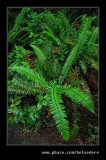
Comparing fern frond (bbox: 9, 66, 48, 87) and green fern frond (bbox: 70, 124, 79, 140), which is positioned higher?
fern frond (bbox: 9, 66, 48, 87)

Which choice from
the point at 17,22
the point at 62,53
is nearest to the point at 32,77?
the point at 62,53

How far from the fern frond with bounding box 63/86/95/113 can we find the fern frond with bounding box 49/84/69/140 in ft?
0.67

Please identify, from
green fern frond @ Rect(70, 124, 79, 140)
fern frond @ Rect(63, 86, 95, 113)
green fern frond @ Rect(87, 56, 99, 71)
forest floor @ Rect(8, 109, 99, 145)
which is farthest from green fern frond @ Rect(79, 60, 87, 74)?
green fern frond @ Rect(70, 124, 79, 140)

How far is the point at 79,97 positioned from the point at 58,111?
46cm

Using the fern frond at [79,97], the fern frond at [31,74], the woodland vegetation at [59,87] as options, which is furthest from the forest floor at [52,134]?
the fern frond at [31,74]

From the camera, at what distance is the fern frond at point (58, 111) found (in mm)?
4824

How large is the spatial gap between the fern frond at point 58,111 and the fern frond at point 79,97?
0.20m

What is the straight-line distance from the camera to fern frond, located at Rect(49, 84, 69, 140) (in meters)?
4.82

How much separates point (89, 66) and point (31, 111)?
5.69 feet

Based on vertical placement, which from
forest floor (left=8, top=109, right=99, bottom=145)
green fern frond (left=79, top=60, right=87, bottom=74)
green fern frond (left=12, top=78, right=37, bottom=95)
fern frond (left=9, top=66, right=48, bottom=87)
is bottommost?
forest floor (left=8, top=109, right=99, bottom=145)

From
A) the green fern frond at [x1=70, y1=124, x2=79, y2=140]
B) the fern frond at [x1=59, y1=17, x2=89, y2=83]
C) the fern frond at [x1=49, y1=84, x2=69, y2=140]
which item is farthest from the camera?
the fern frond at [x1=59, y1=17, x2=89, y2=83]

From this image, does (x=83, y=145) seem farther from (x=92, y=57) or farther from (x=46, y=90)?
(x=92, y=57)

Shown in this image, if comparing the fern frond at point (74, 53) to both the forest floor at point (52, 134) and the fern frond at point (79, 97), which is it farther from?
the forest floor at point (52, 134)

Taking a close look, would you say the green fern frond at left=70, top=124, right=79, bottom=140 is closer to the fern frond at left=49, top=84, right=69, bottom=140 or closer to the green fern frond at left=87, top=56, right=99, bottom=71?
the fern frond at left=49, top=84, right=69, bottom=140
